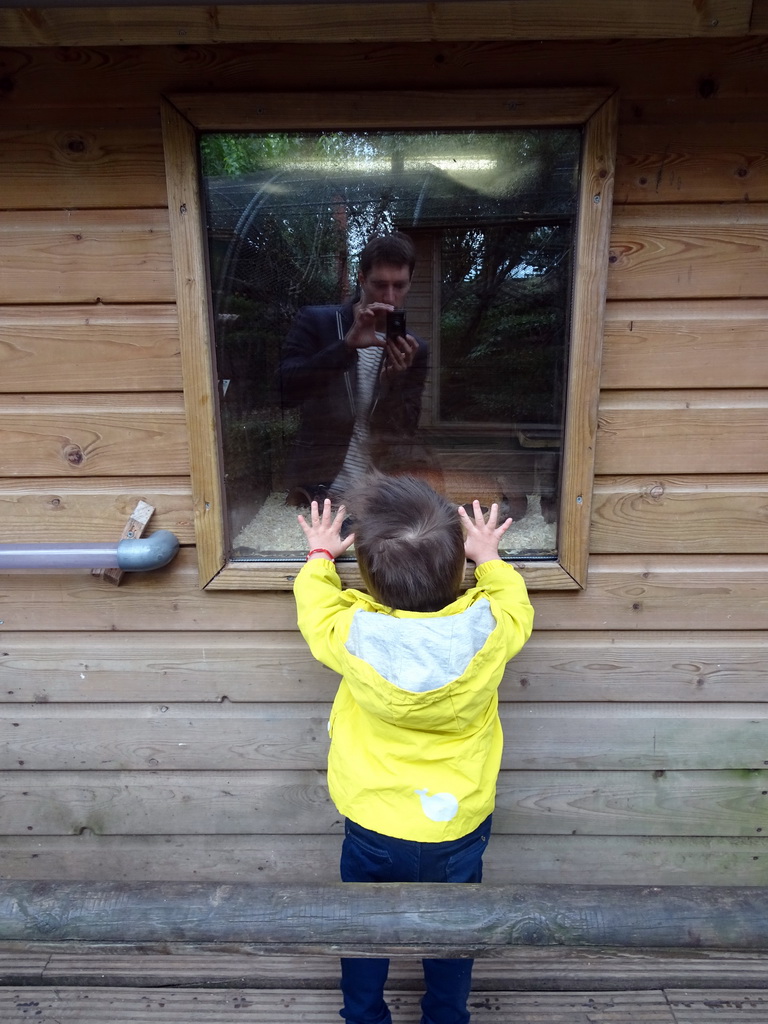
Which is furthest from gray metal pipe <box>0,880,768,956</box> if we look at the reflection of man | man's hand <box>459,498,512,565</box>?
the reflection of man

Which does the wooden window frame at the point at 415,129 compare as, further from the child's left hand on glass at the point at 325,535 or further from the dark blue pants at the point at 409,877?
the dark blue pants at the point at 409,877

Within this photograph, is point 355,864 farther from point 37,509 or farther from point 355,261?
Answer: point 355,261

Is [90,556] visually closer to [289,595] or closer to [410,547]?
[289,595]

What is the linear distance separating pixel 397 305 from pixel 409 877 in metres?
1.07

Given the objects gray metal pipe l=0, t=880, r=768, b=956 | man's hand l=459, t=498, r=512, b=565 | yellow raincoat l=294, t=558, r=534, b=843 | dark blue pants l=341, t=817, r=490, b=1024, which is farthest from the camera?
man's hand l=459, t=498, r=512, b=565

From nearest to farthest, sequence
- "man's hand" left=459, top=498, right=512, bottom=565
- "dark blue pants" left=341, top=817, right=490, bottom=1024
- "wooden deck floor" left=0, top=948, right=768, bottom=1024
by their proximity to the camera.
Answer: "dark blue pants" left=341, top=817, right=490, bottom=1024
"man's hand" left=459, top=498, right=512, bottom=565
"wooden deck floor" left=0, top=948, right=768, bottom=1024

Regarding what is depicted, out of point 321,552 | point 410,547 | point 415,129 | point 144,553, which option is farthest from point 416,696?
point 415,129

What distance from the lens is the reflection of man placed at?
1.25 m

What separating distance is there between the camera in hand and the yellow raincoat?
48cm

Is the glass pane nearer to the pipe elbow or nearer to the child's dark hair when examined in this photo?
the pipe elbow

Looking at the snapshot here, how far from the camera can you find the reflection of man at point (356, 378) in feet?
4.12

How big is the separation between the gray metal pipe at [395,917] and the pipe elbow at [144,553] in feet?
2.04

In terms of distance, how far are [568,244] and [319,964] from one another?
5.80ft

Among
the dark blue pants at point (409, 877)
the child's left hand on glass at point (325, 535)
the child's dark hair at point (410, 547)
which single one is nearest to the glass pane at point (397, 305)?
the child's left hand on glass at point (325, 535)
